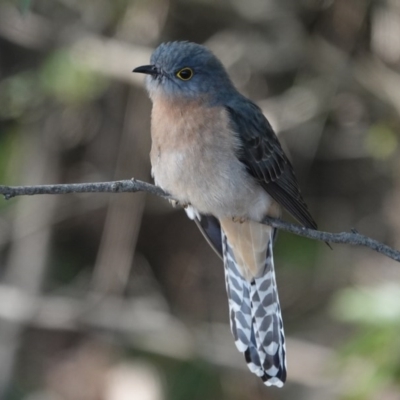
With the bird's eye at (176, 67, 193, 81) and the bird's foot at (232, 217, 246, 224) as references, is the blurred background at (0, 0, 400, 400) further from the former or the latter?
the bird's foot at (232, 217, 246, 224)

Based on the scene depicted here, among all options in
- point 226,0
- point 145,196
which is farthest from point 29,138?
point 226,0

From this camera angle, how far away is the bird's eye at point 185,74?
216 inches

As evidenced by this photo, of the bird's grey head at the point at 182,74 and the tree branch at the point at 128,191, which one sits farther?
the bird's grey head at the point at 182,74

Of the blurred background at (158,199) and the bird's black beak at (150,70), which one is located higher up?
the blurred background at (158,199)

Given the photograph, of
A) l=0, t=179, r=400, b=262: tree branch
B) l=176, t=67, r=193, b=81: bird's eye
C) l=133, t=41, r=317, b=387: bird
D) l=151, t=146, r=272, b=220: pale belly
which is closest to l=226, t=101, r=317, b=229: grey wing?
l=133, t=41, r=317, b=387: bird

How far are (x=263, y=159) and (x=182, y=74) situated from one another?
0.76 m

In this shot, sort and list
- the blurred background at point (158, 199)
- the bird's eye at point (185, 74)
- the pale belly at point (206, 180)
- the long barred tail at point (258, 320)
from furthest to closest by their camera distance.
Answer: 1. the blurred background at point (158, 199)
2. the long barred tail at point (258, 320)
3. the bird's eye at point (185, 74)
4. the pale belly at point (206, 180)

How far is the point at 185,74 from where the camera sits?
5.53 m

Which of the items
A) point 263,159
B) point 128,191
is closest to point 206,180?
point 263,159

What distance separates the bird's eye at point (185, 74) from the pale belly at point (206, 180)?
0.54 meters

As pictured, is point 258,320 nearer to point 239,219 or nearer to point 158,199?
point 239,219

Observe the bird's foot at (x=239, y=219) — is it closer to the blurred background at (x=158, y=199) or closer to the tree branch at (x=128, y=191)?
the tree branch at (x=128, y=191)

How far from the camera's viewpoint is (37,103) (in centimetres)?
859

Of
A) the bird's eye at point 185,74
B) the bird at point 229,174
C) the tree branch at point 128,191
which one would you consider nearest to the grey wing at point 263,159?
the bird at point 229,174
